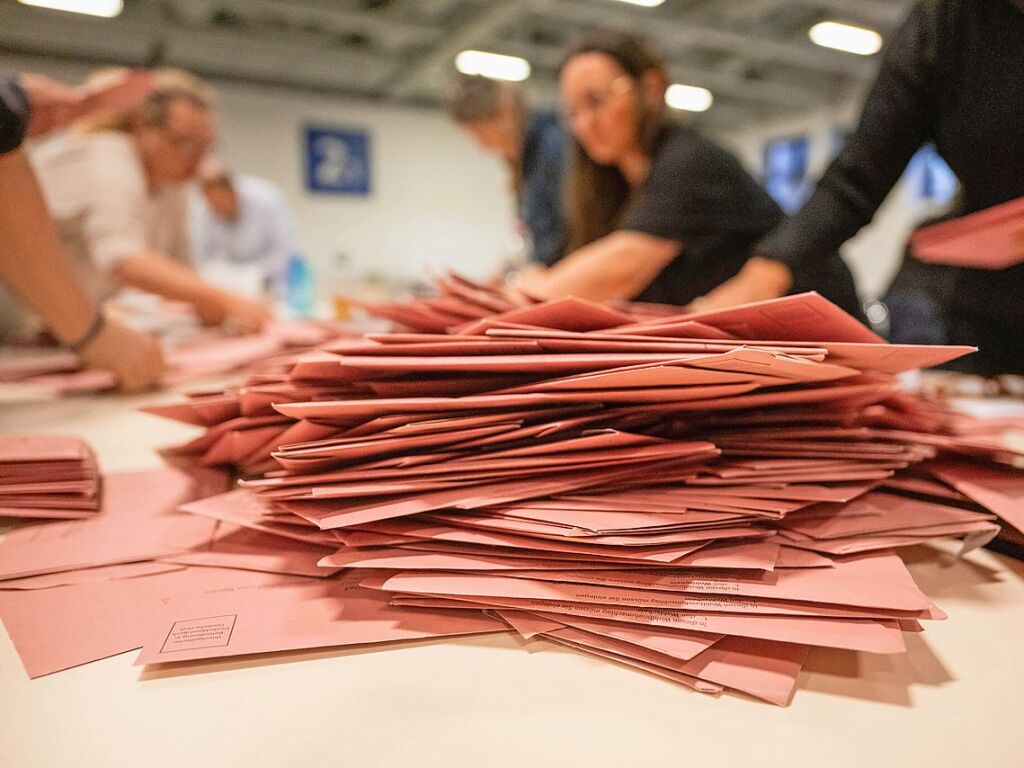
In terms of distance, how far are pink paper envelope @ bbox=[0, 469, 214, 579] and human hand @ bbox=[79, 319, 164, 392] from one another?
672mm

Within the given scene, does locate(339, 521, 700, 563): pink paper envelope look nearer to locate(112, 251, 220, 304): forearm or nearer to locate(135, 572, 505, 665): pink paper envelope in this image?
locate(135, 572, 505, 665): pink paper envelope

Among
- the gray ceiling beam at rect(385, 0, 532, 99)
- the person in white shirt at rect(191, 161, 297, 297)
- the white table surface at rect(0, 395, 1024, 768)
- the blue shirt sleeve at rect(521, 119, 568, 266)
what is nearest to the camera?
the white table surface at rect(0, 395, 1024, 768)

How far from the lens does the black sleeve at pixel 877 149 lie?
2.73 ft

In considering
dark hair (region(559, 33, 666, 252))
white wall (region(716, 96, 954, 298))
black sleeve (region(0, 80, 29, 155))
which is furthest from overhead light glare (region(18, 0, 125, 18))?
white wall (region(716, 96, 954, 298))

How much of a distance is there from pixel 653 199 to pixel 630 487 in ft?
3.60

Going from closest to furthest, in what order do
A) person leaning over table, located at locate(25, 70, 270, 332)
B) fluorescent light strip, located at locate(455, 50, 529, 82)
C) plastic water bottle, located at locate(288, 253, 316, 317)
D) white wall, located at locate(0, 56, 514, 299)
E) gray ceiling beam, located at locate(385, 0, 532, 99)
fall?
person leaning over table, located at locate(25, 70, 270, 332) → plastic water bottle, located at locate(288, 253, 316, 317) → gray ceiling beam, located at locate(385, 0, 532, 99) → fluorescent light strip, located at locate(455, 50, 529, 82) → white wall, located at locate(0, 56, 514, 299)

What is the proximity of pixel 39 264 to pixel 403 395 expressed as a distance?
92 cm

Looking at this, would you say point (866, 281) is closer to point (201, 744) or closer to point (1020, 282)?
point (1020, 282)

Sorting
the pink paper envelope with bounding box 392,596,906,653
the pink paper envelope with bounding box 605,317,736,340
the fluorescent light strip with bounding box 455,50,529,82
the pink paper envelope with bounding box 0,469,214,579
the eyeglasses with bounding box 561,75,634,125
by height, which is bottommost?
the pink paper envelope with bounding box 392,596,906,653

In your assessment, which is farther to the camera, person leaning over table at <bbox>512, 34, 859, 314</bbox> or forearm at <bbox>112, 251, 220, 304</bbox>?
forearm at <bbox>112, 251, 220, 304</bbox>

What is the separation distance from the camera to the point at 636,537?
43 centimetres

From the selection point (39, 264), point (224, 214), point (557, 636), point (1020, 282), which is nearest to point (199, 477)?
point (557, 636)

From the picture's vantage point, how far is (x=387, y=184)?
320 inches

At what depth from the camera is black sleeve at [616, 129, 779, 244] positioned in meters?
1.43
